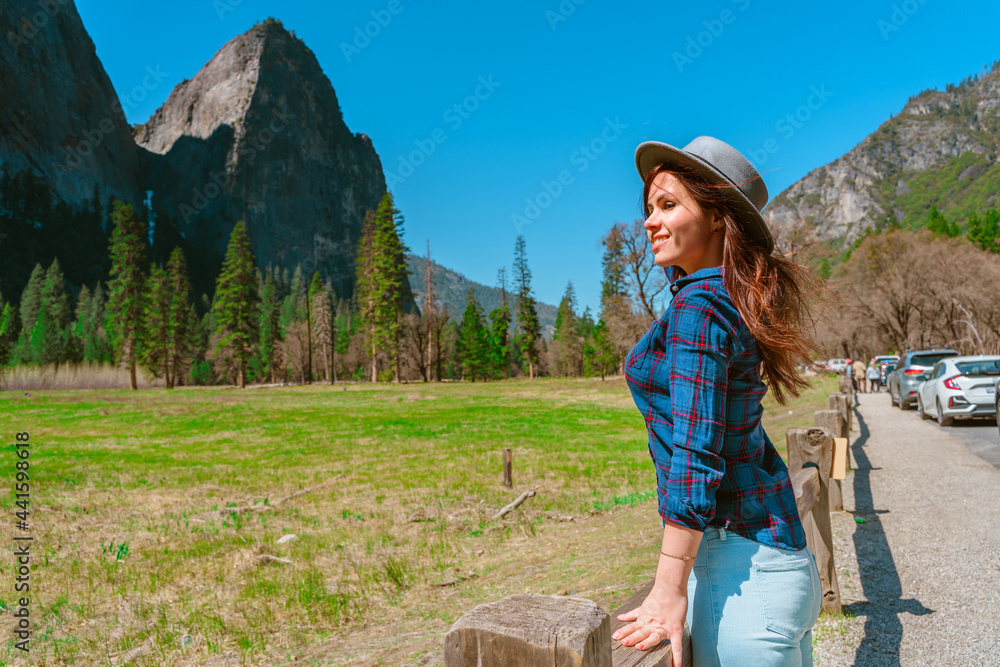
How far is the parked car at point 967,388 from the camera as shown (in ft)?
47.2

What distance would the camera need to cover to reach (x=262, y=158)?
134125 millimetres

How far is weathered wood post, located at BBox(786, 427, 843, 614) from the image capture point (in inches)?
163

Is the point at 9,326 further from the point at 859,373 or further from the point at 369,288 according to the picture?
the point at 859,373

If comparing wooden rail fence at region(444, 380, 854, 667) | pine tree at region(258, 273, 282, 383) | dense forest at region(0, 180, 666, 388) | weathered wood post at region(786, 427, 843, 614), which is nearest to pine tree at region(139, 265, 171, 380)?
dense forest at region(0, 180, 666, 388)

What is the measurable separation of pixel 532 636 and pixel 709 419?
0.64 m

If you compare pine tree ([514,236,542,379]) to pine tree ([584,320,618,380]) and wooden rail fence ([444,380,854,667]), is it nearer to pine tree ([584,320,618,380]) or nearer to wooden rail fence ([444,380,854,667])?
pine tree ([584,320,618,380])

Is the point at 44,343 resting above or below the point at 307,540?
above

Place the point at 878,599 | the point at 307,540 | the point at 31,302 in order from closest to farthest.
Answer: the point at 878,599, the point at 307,540, the point at 31,302

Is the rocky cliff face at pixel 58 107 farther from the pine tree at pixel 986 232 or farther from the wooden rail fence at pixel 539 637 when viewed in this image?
the pine tree at pixel 986 232

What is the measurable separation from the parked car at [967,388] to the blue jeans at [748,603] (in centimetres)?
1679

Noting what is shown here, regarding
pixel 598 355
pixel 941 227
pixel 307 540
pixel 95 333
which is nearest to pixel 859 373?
pixel 307 540

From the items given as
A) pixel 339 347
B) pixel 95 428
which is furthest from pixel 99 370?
pixel 339 347

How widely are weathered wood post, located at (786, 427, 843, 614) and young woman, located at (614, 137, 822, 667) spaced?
7.61 ft

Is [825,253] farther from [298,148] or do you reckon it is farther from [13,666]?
[298,148]
